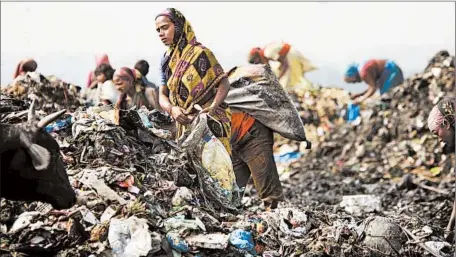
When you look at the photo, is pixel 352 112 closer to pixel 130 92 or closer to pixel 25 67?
pixel 25 67

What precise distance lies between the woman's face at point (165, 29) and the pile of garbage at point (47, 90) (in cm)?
299

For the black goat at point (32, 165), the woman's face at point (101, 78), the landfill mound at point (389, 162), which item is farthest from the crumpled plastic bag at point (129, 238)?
the woman's face at point (101, 78)

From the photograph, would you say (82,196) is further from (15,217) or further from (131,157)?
(131,157)

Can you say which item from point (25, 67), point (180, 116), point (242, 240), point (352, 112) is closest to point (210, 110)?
point (180, 116)

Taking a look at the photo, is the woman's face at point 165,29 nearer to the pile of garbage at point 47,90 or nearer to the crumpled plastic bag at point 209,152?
the crumpled plastic bag at point 209,152

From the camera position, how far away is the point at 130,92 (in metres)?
10.4

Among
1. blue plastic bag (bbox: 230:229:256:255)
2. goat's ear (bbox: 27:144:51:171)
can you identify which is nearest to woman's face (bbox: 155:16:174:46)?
blue plastic bag (bbox: 230:229:256:255)

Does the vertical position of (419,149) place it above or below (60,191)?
below

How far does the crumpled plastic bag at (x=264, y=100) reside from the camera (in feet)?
30.5

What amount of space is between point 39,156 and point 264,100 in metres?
4.35

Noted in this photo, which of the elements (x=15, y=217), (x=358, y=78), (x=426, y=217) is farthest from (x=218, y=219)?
(x=358, y=78)

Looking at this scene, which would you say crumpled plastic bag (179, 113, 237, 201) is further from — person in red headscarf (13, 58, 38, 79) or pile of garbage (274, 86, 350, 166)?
pile of garbage (274, 86, 350, 166)

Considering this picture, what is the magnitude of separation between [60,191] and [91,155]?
1.88 m

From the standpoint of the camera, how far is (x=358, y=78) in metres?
20.6
